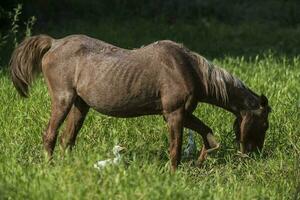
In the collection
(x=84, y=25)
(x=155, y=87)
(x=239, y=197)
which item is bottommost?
(x=84, y=25)

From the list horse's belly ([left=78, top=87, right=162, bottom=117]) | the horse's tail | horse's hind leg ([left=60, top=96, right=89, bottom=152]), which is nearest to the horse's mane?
horse's belly ([left=78, top=87, right=162, bottom=117])

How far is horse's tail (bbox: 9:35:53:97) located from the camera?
740cm

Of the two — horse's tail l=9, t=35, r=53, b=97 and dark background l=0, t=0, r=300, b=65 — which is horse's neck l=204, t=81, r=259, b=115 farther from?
dark background l=0, t=0, r=300, b=65

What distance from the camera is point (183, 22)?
815 inches

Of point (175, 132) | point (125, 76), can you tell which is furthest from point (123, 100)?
point (175, 132)

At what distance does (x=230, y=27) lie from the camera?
795 inches

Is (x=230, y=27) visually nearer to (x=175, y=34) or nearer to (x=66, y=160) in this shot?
(x=175, y=34)

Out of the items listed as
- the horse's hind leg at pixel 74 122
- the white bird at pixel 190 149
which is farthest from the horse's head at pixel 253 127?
the horse's hind leg at pixel 74 122

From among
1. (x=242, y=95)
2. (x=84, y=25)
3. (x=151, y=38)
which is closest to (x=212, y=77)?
(x=242, y=95)

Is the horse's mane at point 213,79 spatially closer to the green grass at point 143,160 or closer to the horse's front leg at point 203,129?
the horse's front leg at point 203,129

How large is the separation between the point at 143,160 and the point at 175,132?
92 cm

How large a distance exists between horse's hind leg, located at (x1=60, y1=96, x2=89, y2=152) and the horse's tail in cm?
54

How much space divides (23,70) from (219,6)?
15.4 metres

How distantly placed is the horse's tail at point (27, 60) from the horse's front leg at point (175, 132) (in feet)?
4.75
